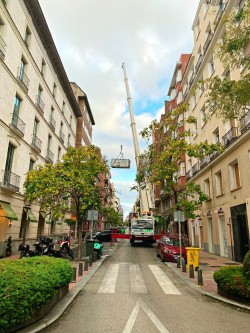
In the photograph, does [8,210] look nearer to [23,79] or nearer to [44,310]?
[23,79]

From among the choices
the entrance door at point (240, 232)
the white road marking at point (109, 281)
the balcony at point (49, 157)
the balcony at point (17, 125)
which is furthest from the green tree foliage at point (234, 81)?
the balcony at point (49, 157)

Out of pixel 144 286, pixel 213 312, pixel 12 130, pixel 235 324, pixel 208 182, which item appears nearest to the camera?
pixel 235 324

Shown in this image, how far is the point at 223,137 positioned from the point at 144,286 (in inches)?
495

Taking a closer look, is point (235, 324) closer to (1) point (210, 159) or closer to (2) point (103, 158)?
(2) point (103, 158)

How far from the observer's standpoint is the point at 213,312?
6.75 metres

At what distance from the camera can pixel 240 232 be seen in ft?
53.8

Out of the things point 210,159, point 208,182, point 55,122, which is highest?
point 55,122

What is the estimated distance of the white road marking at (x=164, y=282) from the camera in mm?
9055

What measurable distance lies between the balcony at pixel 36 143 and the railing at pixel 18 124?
7.56ft

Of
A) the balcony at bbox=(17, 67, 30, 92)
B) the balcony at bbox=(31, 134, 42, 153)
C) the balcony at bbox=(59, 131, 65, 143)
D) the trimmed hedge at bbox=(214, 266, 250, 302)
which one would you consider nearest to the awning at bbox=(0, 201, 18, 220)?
the balcony at bbox=(31, 134, 42, 153)

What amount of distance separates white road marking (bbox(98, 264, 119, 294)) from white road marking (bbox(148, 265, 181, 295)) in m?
1.72

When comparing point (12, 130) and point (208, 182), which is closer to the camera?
point (12, 130)

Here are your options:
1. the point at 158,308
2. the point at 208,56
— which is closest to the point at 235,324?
the point at 158,308

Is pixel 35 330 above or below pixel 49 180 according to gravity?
below
